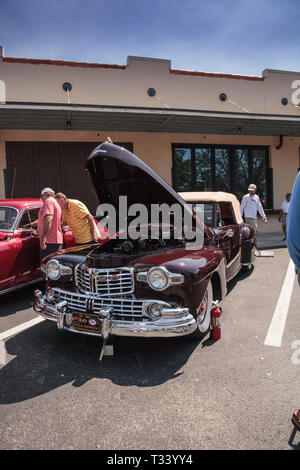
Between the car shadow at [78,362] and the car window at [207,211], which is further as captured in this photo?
the car window at [207,211]

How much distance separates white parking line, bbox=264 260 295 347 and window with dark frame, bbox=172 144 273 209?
22.1 feet

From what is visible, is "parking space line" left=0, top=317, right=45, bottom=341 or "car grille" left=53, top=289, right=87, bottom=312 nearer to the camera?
"car grille" left=53, top=289, right=87, bottom=312

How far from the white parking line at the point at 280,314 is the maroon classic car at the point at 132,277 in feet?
2.26

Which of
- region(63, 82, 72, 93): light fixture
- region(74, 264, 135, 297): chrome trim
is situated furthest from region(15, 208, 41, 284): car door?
region(63, 82, 72, 93): light fixture

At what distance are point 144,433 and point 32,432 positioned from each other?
0.74 m

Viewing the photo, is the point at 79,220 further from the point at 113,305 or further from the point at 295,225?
the point at 295,225

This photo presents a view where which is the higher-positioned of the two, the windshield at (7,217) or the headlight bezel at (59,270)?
the windshield at (7,217)

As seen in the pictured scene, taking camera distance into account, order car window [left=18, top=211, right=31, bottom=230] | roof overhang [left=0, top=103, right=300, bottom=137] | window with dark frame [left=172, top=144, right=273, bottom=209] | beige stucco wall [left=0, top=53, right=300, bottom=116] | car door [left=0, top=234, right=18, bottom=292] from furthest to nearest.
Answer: window with dark frame [left=172, top=144, right=273, bottom=209], beige stucco wall [left=0, top=53, right=300, bottom=116], roof overhang [left=0, top=103, right=300, bottom=137], car window [left=18, top=211, right=31, bottom=230], car door [left=0, top=234, right=18, bottom=292]

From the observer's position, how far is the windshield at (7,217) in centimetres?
523

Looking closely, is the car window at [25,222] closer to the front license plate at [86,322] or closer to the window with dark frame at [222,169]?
the front license plate at [86,322]

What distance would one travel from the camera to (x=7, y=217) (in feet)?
17.6

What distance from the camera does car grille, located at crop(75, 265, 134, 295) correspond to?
3191mm

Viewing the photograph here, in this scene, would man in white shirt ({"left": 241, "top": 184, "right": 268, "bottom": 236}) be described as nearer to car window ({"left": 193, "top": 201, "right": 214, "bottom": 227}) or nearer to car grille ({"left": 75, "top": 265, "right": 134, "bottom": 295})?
car window ({"left": 193, "top": 201, "right": 214, "bottom": 227})

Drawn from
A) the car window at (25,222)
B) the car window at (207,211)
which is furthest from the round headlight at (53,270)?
the car window at (207,211)
